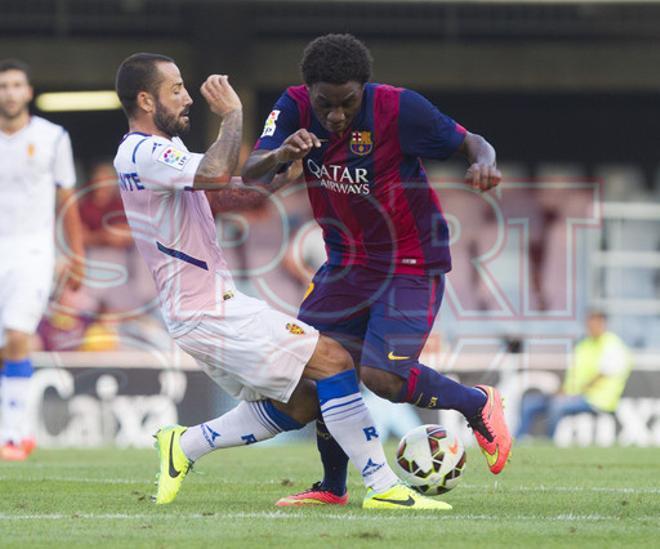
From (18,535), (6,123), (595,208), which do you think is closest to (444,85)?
(595,208)

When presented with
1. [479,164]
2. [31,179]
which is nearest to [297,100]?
[479,164]

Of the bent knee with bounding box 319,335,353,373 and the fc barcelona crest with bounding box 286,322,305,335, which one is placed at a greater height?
the fc barcelona crest with bounding box 286,322,305,335

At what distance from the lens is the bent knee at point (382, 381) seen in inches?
275

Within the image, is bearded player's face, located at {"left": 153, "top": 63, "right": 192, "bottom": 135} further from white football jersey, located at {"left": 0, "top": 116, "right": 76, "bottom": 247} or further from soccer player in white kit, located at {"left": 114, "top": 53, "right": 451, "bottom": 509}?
white football jersey, located at {"left": 0, "top": 116, "right": 76, "bottom": 247}

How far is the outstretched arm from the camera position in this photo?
6547 millimetres

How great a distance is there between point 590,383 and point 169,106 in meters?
10.8

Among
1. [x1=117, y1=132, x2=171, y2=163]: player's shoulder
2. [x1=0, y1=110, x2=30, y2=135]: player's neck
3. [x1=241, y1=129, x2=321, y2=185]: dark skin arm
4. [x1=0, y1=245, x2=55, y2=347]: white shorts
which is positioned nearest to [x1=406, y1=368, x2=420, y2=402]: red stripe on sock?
[x1=241, y1=129, x2=321, y2=185]: dark skin arm

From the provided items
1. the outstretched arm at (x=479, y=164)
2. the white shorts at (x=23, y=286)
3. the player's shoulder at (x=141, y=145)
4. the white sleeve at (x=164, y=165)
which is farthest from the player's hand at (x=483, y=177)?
the white shorts at (x=23, y=286)

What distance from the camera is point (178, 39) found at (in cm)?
1919

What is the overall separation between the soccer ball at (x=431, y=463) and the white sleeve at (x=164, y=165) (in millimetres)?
1773

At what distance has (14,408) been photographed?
10633mm

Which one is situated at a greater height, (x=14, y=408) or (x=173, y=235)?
(x=173, y=235)

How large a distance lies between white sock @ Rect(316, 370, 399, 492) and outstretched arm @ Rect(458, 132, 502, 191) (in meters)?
1.08

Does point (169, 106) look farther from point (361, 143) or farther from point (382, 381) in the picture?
point (382, 381)
